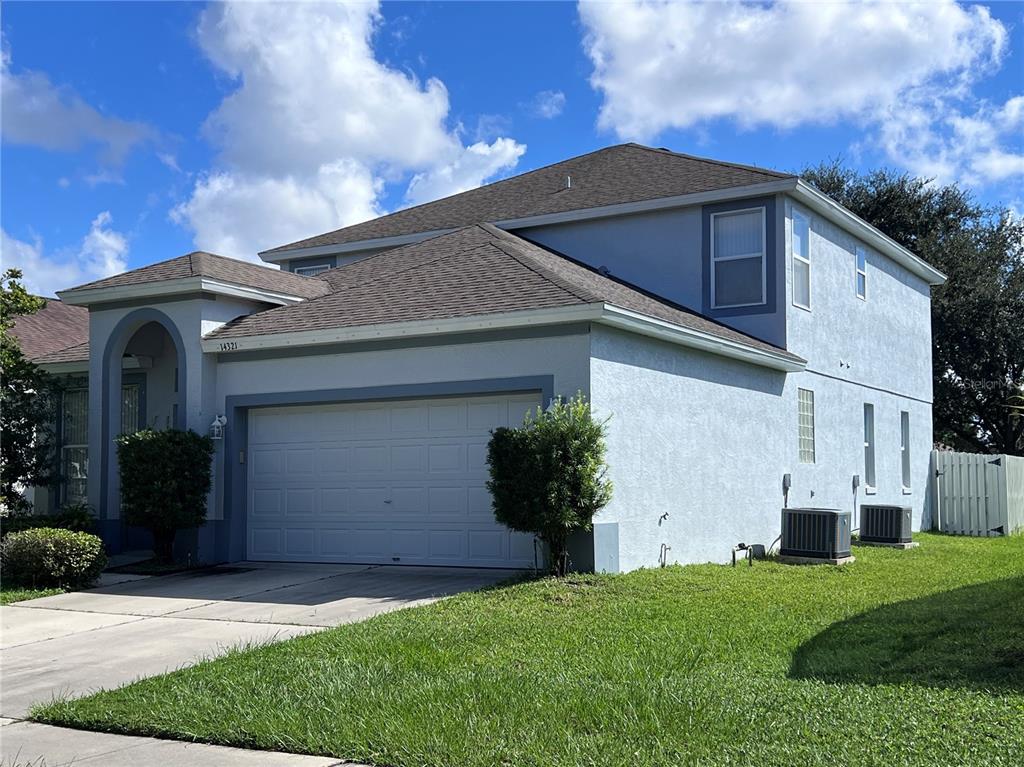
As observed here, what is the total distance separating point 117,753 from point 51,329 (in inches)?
752

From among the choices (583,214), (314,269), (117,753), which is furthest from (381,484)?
(314,269)

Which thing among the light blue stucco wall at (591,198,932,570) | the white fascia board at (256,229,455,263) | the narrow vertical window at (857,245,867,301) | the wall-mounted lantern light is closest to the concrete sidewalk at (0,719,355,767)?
the light blue stucco wall at (591,198,932,570)

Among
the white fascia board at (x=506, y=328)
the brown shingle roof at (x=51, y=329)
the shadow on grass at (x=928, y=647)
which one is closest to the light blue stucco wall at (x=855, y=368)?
the white fascia board at (x=506, y=328)

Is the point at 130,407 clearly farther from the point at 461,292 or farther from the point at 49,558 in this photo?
the point at 461,292

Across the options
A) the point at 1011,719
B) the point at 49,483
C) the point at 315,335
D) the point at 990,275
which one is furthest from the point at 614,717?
the point at 990,275

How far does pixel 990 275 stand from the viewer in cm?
3650

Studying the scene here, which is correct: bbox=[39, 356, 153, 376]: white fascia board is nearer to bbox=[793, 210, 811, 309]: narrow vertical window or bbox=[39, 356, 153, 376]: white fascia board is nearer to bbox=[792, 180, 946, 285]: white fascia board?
bbox=[793, 210, 811, 309]: narrow vertical window

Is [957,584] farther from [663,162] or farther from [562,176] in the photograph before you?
[562,176]

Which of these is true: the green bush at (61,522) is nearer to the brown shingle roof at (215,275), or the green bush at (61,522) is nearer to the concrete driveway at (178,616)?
the concrete driveway at (178,616)

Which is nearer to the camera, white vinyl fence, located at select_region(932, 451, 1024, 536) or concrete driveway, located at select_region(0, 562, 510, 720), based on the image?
concrete driveway, located at select_region(0, 562, 510, 720)

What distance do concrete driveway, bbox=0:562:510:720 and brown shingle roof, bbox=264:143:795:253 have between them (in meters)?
8.35

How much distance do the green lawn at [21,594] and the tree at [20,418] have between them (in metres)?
4.33

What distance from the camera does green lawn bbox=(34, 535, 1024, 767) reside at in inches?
247

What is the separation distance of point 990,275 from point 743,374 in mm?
23365
